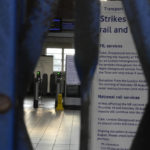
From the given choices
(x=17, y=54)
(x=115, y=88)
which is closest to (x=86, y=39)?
(x=17, y=54)

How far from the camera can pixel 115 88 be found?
5.37 feet

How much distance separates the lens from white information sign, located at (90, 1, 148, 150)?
63.0 inches

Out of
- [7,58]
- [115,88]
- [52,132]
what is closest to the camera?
[7,58]

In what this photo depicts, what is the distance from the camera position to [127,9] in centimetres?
83

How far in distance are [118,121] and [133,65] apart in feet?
1.35

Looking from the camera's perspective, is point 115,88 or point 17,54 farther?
point 115,88

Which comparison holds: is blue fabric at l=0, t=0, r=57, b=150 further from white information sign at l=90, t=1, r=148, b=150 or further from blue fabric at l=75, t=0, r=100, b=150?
white information sign at l=90, t=1, r=148, b=150

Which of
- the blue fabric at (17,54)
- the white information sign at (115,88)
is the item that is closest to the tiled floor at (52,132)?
the white information sign at (115,88)

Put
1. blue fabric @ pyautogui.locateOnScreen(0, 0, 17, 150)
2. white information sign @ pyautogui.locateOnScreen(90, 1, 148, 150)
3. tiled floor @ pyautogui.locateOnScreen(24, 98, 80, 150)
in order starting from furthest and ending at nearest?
tiled floor @ pyautogui.locateOnScreen(24, 98, 80, 150)
white information sign @ pyautogui.locateOnScreen(90, 1, 148, 150)
blue fabric @ pyautogui.locateOnScreen(0, 0, 17, 150)

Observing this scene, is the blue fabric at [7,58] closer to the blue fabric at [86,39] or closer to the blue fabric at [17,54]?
the blue fabric at [17,54]

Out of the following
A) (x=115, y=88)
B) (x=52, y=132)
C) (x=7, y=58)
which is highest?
(x=7, y=58)

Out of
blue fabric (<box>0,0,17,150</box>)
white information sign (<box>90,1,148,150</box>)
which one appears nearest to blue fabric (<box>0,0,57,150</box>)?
blue fabric (<box>0,0,17,150</box>)

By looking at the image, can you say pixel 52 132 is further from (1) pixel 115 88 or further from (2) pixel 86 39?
(2) pixel 86 39

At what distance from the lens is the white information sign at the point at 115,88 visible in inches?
63.0
